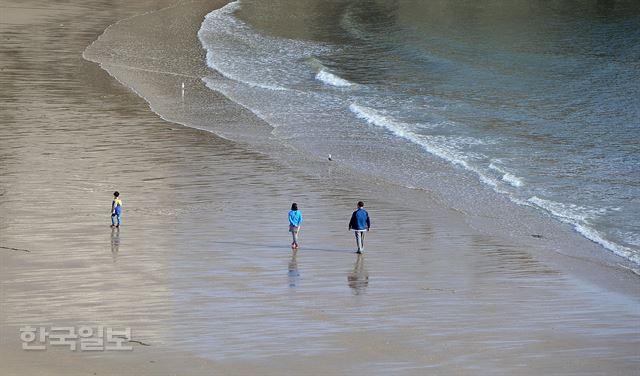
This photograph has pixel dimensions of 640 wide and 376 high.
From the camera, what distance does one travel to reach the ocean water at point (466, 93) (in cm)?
2877

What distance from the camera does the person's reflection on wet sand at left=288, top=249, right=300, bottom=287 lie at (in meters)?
19.1

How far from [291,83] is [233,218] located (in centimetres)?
2369

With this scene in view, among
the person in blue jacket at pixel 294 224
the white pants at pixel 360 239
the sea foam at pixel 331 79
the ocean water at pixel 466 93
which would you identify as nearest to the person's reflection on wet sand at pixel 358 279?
the white pants at pixel 360 239

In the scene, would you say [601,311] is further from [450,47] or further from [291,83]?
[450,47]

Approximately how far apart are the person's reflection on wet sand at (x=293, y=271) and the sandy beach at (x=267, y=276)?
2.0 inches

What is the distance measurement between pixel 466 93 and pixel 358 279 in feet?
83.0

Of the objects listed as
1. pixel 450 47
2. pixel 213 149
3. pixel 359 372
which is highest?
pixel 450 47

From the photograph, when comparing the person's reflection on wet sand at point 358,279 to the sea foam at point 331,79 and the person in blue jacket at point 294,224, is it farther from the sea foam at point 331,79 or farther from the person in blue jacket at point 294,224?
the sea foam at point 331,79

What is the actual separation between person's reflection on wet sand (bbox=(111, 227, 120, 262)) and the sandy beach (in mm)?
38

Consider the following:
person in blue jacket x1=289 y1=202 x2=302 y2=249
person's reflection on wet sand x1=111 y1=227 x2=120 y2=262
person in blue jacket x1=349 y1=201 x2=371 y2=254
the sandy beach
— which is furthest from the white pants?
person's reflection on wet sand x1=111 y1=227 x2=120 y2=262

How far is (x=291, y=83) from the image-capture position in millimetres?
A: 47062

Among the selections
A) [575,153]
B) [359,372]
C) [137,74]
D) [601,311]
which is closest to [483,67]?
[137,74]

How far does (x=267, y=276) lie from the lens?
1944cm

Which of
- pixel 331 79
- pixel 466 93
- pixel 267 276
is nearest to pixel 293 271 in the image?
pixel 267 276
